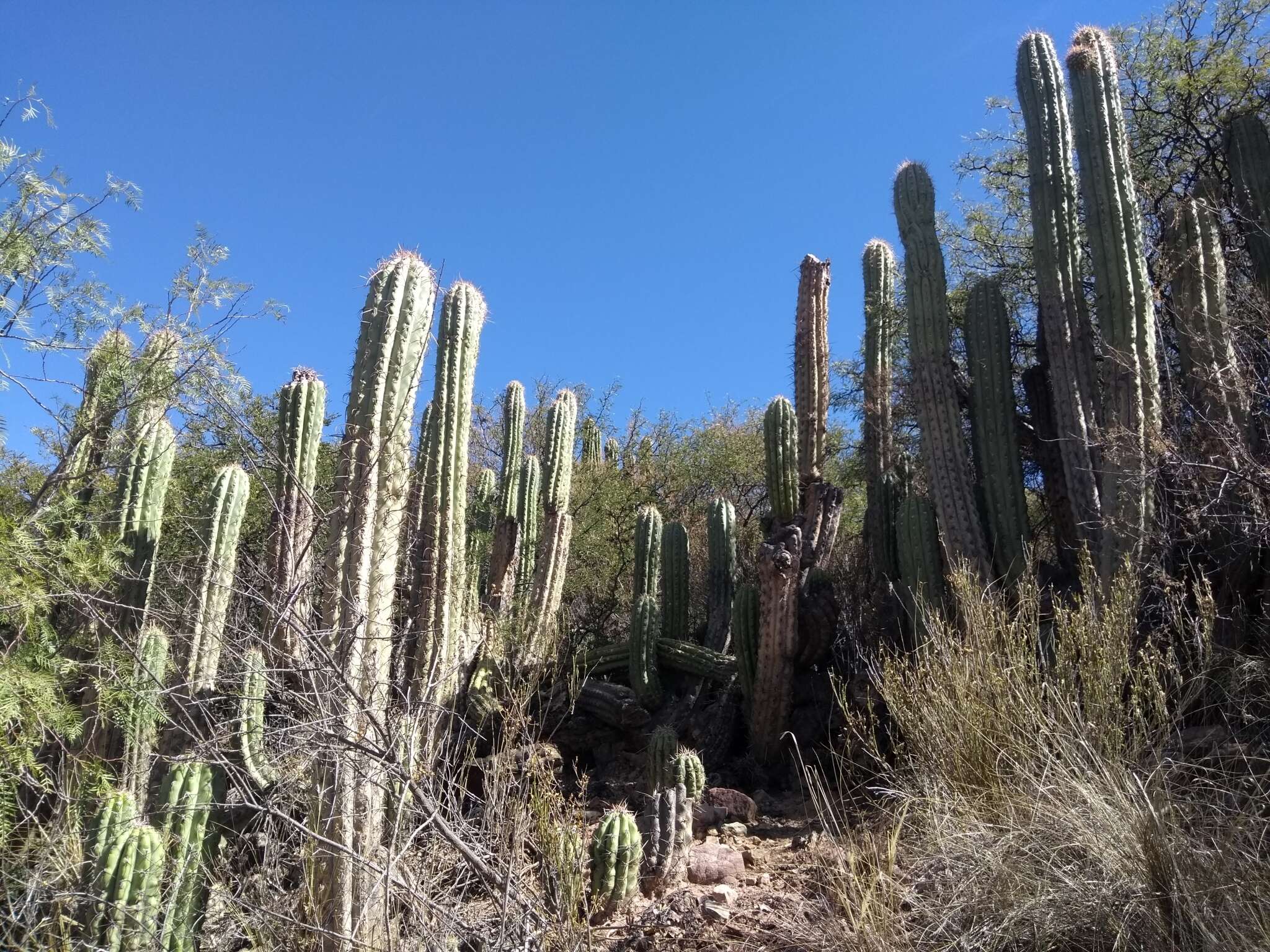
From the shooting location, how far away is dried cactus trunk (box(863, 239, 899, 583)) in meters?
7.04

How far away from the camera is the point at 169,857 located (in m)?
4.18

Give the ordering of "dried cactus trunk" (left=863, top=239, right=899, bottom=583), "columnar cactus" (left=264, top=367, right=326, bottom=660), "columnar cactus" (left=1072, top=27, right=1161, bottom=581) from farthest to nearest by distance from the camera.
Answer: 1. "dried cactus trunk" (left=863, top=239, right=899, bottom=583)
2. "columnar cactus" (left=264, top=367, right=326, bottom=660)
3. "columnar cactus" (left=1072, top=27, right=1161, bottom=581)

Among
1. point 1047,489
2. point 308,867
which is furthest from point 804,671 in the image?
point 308,867

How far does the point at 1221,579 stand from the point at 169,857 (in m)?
5.72

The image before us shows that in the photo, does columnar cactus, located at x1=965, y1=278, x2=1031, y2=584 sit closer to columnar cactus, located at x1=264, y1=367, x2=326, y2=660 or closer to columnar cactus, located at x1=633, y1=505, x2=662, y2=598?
columnar cactus, located at x1=633, y1=505, x2=662, y2=598

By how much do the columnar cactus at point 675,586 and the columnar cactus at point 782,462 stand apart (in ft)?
3.26

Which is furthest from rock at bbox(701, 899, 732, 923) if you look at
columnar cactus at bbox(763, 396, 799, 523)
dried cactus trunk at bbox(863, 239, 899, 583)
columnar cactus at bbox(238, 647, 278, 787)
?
columnar cactus at bbox(763, 396, 799, 523)

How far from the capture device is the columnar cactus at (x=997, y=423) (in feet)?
20.0

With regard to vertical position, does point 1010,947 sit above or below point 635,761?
below

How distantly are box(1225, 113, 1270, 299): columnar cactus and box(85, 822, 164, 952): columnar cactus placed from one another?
7.17m

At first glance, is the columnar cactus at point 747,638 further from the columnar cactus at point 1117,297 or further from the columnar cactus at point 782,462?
the columnar cactus at point 1117,297

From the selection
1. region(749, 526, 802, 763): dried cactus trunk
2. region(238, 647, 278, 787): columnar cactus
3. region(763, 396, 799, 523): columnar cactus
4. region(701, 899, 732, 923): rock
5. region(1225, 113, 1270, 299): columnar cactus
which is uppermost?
region(1225, 113, 1270, 299): columnar cactus

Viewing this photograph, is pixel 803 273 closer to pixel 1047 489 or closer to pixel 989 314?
pixel 989 314

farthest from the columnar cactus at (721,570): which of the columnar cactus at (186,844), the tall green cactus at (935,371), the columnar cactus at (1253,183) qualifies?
the columnar cactus at (186,844)
